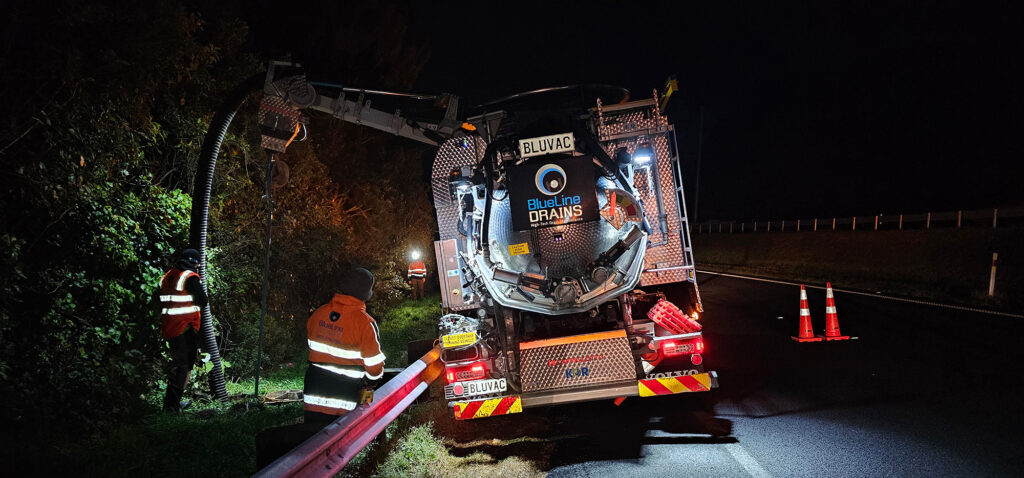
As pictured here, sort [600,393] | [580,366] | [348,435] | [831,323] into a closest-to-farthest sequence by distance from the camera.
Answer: [348,435] < [600,393] < [580,366] < [831,323]

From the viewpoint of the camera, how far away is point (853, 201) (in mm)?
57750

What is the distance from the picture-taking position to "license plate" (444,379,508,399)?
6.95m

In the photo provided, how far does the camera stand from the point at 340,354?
212 inches

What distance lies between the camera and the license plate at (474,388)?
6953 millimetres

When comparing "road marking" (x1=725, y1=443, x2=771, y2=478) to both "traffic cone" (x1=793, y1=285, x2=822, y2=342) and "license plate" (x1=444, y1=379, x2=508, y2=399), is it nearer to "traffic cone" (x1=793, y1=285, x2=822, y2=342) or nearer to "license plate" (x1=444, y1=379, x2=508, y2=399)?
"license plate" (x1=444, y1=379, x2=508, y2=399)

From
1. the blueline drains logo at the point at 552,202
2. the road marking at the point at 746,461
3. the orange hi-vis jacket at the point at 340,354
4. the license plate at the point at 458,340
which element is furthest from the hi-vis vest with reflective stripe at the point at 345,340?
the road marking at the point at 746,461

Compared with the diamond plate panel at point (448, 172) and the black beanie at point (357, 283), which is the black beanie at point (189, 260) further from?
the black beanie at point (357, 283)

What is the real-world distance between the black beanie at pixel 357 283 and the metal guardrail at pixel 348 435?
848mm

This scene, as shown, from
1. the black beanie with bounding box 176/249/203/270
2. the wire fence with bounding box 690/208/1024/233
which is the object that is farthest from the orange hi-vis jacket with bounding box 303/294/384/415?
the wire fence with bounding box 690/208/1024/233

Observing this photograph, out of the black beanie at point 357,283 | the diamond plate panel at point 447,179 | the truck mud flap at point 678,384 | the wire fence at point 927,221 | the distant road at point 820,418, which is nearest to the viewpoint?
the black beanie at point 357,283

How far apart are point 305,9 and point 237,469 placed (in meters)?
13.9

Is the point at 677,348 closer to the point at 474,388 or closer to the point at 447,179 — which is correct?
the point at 474,388

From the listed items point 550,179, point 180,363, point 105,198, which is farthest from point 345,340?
point 105,198

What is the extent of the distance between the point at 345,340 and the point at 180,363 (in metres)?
3.48
